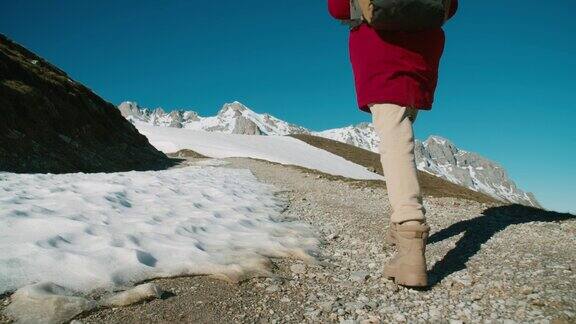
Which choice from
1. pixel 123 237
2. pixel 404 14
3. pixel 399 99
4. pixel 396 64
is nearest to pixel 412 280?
pixel 399 99

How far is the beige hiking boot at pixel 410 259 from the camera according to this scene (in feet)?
12.1

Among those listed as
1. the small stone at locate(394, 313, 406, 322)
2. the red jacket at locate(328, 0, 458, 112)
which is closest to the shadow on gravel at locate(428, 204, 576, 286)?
the small stone at locate(394, 313, 406, 322)

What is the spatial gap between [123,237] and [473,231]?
5495 mm

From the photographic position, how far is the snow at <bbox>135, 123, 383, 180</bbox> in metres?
41.8

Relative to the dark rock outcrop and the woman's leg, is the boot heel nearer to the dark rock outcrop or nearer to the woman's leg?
the woman's leg

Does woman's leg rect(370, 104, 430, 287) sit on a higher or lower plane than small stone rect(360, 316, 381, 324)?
higher

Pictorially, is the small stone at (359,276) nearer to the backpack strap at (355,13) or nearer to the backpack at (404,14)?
the backpack at (404,14)

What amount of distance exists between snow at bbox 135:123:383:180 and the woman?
3481cm

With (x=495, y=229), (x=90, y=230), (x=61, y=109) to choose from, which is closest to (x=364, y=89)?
(x=90, y=230)

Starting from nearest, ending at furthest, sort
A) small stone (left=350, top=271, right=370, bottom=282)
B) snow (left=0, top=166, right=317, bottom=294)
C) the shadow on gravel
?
snow (left=0, top=166, right=317, bottom=294), small stone (left=350, top=271, right=370, bottom=282), the shadow on gravel

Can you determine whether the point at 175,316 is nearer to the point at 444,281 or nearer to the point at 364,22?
the point at 444,281

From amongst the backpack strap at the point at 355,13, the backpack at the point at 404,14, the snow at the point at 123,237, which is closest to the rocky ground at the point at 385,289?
the snow at the point at 123,237

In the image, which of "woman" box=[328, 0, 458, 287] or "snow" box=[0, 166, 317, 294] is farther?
"woman" box=[328, 0, 458, 287]

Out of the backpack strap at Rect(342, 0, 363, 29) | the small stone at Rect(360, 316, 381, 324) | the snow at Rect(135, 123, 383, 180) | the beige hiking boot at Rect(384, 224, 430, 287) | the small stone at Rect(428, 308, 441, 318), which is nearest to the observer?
the small stone at Rect(360, 316, 381, 324)
